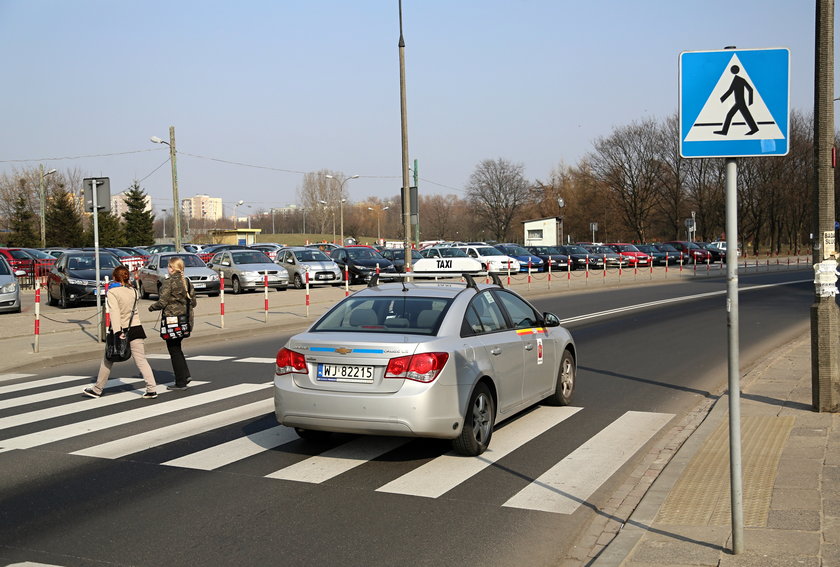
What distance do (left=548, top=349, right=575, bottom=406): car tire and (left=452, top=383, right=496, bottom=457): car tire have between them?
2093mm

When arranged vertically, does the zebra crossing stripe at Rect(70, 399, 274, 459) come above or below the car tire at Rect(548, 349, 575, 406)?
below

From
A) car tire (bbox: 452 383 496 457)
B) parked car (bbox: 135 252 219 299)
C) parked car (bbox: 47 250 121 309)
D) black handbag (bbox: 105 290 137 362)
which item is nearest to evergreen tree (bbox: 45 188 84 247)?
parked car (bbox: 135 252 219 299)

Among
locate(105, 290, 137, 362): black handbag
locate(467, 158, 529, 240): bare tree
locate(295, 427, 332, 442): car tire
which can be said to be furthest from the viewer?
locate(467, 158, 529, 240): bare tree

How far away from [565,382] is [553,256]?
41.7 meters

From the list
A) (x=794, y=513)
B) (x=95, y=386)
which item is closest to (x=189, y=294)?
(x=95, y=386)

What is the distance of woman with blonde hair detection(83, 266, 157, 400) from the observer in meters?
10.2

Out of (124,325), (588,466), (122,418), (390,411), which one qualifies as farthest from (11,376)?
(588,466)

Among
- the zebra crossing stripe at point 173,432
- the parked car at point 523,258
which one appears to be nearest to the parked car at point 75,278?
the zebra crossing stripe at point 173,432

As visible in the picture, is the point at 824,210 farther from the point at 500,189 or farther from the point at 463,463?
the point at 500,189

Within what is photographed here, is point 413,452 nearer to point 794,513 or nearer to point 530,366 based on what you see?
point 530,366

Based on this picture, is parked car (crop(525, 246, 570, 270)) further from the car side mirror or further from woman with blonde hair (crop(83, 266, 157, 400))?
the car side mirror

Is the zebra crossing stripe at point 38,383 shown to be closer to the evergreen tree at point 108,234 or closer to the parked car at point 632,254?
the parked car at point 632,254

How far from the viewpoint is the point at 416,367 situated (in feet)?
22.1

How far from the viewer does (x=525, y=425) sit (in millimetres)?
8648
